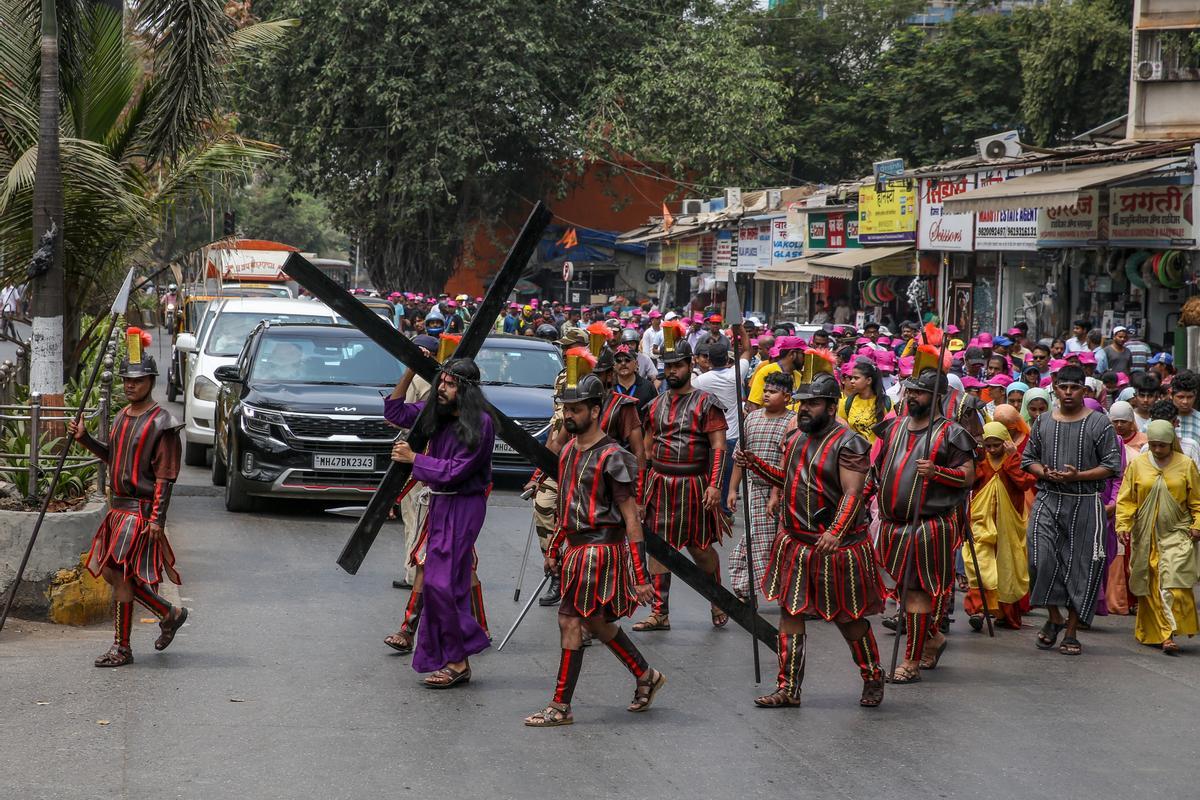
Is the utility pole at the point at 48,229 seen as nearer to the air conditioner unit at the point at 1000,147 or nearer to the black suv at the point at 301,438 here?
the black suv at the point at 301,438

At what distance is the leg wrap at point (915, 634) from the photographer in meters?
8.11

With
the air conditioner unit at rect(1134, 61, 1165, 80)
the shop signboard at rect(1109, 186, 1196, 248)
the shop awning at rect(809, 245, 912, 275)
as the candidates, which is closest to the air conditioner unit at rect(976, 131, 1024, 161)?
the air conditioner unit at rect(1134, 61, 1165, 80)

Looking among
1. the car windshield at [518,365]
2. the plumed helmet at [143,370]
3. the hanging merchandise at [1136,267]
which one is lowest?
the car windshield at [518,365]

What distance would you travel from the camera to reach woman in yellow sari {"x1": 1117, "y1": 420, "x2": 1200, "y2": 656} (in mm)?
9117

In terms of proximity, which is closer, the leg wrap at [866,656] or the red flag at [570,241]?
the leg wrap at [866,656]

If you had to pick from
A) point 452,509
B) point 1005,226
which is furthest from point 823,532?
point 1005,226

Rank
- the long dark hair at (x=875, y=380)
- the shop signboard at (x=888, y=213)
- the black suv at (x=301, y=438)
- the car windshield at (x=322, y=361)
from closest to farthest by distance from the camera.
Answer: the long dark hair at (x=875, y=380) < the black suv at (x=301, y=438) < the car windshield at (x=322, y=361) < the shop signboard at (x=888, y=213)

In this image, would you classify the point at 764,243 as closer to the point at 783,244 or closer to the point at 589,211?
the point at 783,244

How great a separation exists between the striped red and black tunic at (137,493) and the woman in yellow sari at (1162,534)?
5809 millimetres

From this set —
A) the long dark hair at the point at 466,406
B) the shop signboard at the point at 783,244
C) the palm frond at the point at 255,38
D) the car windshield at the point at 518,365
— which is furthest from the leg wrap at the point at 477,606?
the shop signboard at the point at 783,244

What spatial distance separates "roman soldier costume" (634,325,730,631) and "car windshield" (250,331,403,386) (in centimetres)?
514

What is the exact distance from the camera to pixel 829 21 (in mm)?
49375

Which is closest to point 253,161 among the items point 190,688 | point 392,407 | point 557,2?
point 392,407

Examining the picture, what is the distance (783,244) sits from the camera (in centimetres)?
3050
